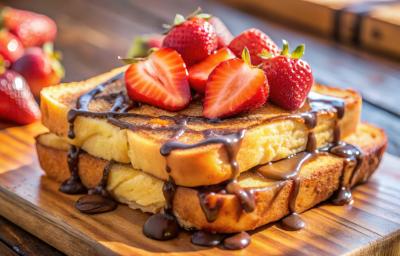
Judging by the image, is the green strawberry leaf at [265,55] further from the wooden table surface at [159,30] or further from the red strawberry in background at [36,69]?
the red strawberry in background at [36,69]

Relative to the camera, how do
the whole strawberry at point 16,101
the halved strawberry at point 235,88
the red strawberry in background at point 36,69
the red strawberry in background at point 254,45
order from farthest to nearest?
the red strawberry in background at point 36,69 → the whole strawberry at point 16,101 → the red strawberry in background at point 254,45 → the halved strawberry at point 235,88

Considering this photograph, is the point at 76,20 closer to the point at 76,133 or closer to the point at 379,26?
the point at 379,26

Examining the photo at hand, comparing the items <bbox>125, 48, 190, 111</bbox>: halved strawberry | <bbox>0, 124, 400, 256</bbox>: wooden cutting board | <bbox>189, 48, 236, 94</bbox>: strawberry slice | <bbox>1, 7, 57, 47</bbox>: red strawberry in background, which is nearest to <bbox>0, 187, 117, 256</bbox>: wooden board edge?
<bbox>0, 124, 400, 256</bbox>: wooden cutting board

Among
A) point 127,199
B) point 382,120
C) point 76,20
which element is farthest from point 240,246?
point 76,20

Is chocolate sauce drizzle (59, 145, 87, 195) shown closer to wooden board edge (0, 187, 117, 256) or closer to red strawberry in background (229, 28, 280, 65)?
wooden board edge (0, 187, 117, 256)

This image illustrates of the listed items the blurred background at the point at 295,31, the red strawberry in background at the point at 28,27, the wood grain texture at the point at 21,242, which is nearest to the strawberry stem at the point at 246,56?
the wood grain texture at the point at 21,242

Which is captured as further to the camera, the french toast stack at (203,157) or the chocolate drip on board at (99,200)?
the chocolate drip on board at (99,200)

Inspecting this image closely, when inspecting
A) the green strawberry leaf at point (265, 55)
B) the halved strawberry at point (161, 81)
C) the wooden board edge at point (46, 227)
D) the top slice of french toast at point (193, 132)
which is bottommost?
the wooden board edge at point (46, 227)
